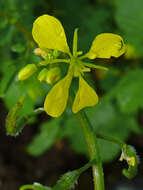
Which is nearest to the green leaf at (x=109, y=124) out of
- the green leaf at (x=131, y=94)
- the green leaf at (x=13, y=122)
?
the green leaf at (x=131, y=94)

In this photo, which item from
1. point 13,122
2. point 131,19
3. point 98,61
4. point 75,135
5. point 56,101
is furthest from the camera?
point 98,61

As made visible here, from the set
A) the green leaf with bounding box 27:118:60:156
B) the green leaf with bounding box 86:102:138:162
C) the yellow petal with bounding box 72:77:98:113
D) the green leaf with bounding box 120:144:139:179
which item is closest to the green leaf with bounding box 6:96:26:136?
the yellow petal with bounding box 72:77:98:113

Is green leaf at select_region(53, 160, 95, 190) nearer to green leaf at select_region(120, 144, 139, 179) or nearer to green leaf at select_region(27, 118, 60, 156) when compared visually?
green leaf at select_region(120, 144, 139, 179)

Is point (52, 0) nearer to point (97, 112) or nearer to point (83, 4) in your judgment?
point (83, 4)

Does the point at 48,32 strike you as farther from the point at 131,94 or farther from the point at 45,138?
the point at 45,138

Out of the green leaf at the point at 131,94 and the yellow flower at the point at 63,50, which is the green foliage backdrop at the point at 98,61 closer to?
the green leaf at the point at 131,94

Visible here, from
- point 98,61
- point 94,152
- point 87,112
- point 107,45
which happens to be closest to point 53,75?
point 107,45
